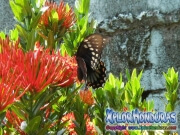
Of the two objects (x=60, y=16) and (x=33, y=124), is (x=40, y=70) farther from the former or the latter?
(x=60, y=16)

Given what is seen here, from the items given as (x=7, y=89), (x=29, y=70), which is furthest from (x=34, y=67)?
(x=7, y=89)

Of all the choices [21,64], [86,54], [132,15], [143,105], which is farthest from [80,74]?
[132,15]

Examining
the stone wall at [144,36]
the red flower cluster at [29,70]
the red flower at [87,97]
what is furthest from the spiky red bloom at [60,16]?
the stone wall at [144,36]

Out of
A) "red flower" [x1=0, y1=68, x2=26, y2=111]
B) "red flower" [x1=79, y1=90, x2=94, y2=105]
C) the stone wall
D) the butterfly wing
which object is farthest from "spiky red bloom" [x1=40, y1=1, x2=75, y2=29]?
the stone wall

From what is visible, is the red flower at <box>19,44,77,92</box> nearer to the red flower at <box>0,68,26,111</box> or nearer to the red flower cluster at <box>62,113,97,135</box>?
the red flower at <box>0,68,26,111</box>

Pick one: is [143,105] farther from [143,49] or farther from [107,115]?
[143,49]

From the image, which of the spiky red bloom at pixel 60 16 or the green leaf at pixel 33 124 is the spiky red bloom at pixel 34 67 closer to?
the green leaf at pixel 33 124
